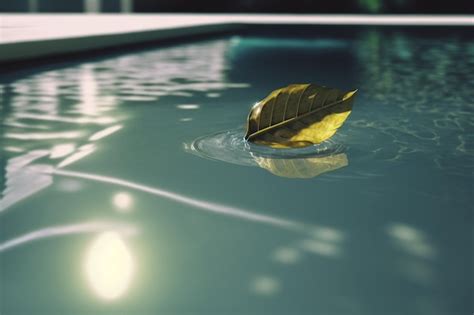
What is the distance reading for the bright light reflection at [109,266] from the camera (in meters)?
1.61

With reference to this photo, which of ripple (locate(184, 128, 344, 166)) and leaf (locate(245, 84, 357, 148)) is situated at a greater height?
leaf (locate(245, 84, 357, 148))

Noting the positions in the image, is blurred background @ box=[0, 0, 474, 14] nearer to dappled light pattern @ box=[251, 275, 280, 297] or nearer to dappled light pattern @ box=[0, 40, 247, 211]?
dappled light pattern @ box=[0, 40, 247, 211]

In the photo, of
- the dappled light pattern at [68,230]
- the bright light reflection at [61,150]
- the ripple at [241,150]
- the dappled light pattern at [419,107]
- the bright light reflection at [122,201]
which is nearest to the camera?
the dappled light pattern at [68,230]

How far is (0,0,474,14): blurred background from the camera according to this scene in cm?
1961

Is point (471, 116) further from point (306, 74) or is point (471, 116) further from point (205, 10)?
point (205, 10)

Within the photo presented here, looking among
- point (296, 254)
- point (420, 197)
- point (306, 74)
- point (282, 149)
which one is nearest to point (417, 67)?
point (306, 74)

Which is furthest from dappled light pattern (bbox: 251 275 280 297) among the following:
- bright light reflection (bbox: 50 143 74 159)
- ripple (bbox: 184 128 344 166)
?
bright light reflection (bbox: 50 143 74 159)

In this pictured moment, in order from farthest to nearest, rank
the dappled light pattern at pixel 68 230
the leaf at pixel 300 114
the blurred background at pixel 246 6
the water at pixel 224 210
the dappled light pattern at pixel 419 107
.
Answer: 1. the blurred background at pixel 246 6
2. the dappled light pattern at pixel 419 107
3. the leaf at pixel 300 114
4. the dappled light pattern at pixel 68 230
5. the water at pixel 224 210

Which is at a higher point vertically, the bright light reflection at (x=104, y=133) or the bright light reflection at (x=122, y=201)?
the bright light reflection at (x=122, y=201)

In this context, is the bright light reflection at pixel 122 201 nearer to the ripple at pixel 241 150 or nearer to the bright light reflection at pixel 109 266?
the bright light reflection at pixel 109 266

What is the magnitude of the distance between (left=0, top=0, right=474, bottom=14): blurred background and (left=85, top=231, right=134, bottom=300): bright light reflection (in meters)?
18.3

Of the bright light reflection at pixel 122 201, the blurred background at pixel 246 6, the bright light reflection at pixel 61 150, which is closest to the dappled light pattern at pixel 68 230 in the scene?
the bright light reflection at pixel 122 201

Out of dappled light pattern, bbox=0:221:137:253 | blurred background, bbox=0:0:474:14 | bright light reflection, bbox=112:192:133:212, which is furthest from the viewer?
blurred background, bbox=0:0:474:14

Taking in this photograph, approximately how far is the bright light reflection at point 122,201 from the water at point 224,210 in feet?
0.04
